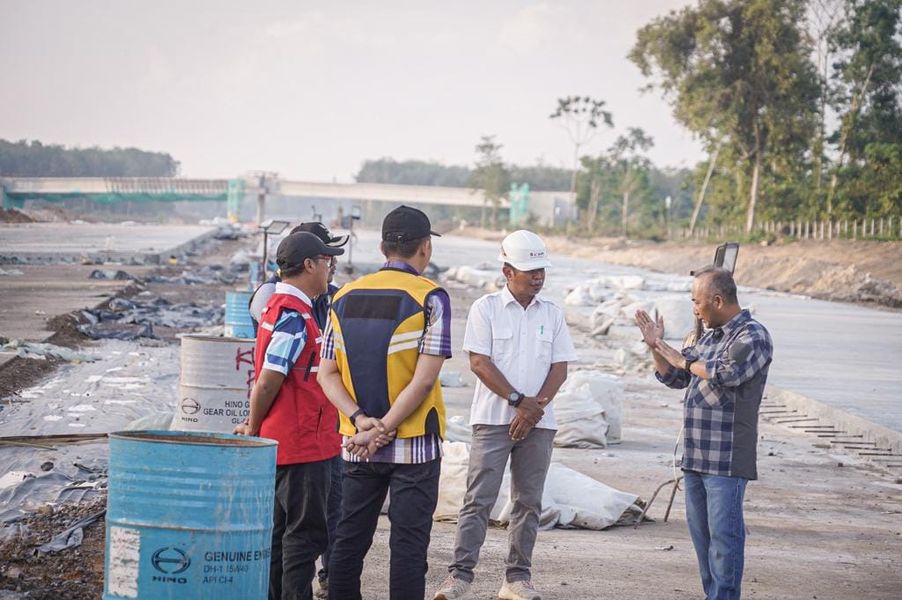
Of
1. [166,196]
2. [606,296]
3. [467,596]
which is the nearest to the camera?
[467,596]

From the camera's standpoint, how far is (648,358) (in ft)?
57.9

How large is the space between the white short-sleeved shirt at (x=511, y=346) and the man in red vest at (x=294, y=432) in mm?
1165

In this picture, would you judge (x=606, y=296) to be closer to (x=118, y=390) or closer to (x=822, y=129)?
(x=118, y=390)

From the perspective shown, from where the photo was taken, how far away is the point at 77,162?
126 meters

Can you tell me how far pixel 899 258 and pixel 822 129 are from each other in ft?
81.4

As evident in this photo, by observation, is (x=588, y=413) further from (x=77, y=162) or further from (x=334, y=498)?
(x=77, y=162)

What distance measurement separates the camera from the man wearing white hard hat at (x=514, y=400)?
19.4 feet

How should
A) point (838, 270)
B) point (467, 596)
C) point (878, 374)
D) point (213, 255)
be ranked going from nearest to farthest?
point (467, 596), point (878, 374), point (838, 270), point (213, 255)

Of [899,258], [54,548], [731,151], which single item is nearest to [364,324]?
[54,548]

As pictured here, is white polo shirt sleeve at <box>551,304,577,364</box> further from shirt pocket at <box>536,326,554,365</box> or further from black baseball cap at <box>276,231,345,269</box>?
black baseball cap at <box>276,231,345,269</box>

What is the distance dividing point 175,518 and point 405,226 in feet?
5.28

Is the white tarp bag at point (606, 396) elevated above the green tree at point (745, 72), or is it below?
below

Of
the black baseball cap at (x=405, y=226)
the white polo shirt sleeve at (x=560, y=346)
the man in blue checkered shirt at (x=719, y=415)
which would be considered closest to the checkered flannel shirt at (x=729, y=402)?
the man in blue checkered shirt at (x=719, y=415)

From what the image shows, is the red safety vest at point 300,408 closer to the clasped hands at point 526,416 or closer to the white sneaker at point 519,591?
the clasped hands at point 526,416
